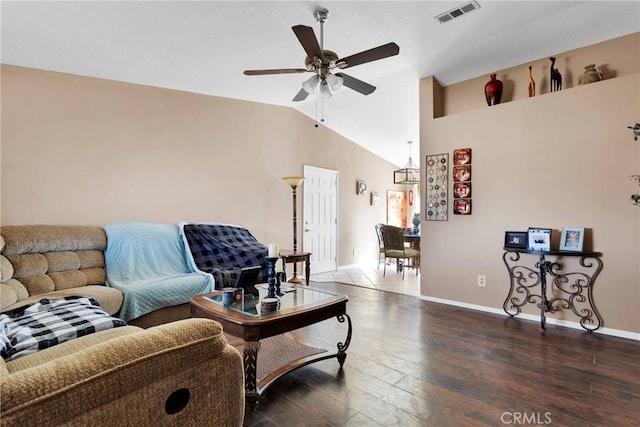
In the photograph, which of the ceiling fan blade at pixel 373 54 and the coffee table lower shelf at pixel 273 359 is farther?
the ceiling fan blade at pixel 373 54

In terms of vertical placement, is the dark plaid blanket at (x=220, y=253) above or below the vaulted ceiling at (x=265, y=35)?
below

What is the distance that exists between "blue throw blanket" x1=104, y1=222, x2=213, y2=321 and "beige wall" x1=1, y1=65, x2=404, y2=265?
378 mm

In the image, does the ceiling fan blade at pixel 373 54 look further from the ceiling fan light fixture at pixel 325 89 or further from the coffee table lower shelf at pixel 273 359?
the coffee table lower shelf at pixel 273 359

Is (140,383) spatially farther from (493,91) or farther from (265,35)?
(493,91)

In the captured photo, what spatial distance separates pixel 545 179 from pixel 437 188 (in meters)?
1.12

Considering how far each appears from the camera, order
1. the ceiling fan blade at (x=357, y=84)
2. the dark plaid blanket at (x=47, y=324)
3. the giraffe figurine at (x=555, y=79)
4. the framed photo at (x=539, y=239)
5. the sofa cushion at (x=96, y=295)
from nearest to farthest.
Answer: the dark plaid blanket at (x=47, y=324), the sofa cushion at (x=96, y=295), the ceiling fan blade at (x=357, y=84), the framed photo at (x=539, y=239), the giraffe figurine at (x=555, y=79)

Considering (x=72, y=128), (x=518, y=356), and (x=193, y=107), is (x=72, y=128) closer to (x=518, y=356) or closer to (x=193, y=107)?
(x=193, y=107)

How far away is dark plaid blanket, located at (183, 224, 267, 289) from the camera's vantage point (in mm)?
3467

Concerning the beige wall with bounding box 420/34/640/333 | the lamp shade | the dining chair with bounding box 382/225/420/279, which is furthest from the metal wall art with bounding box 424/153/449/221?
the lamp shade

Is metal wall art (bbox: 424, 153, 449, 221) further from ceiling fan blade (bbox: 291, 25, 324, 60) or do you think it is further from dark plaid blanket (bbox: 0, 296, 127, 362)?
dark plaid blanket (bbox: 0, 296, 127, 362)

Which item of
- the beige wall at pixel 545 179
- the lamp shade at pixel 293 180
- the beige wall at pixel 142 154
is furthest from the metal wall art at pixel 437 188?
the beige wall at pixel 142 154

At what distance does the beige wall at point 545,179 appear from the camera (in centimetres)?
287

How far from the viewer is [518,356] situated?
8.01 ft
